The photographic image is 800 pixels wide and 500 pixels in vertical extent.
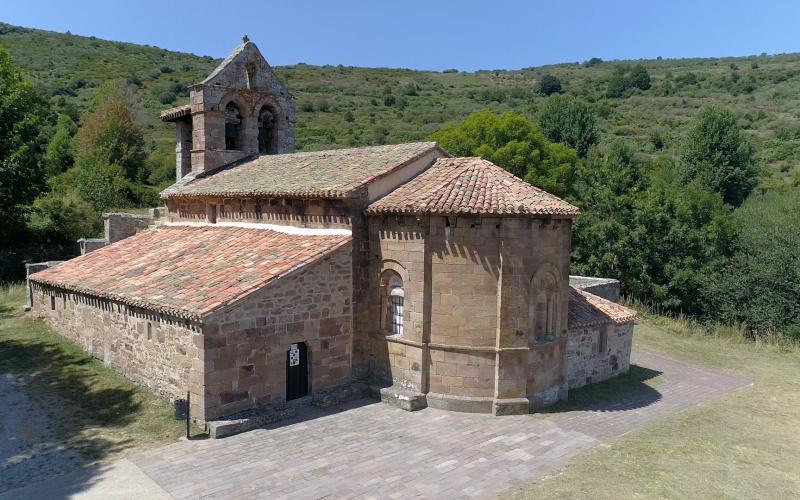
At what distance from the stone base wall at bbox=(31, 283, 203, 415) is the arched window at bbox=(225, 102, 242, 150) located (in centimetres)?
721

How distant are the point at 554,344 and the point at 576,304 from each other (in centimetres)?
255

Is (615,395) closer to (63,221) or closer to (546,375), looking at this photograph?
(546,375)

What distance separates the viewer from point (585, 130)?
45.2m

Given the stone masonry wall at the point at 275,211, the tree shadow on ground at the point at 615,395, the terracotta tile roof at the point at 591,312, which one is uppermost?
the stone masonry wall at the point at 275,211

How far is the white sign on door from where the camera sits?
1248 cm

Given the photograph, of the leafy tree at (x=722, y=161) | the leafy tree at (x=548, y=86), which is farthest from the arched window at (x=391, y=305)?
the leafy tree at (x=548, y=86)

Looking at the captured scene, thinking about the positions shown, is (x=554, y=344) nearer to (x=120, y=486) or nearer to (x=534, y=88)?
(x=120, y=486)

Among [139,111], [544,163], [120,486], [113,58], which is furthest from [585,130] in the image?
[113,58]

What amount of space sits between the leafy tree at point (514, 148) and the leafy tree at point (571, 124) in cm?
1430

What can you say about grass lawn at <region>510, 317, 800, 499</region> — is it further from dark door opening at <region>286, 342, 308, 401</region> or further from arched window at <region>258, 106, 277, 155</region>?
arched window at <region>258, 106, 277, 155</region>

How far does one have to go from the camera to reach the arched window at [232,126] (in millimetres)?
19297

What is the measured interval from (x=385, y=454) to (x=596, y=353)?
7.47 metres

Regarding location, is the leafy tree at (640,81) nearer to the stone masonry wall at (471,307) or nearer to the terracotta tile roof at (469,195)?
the terracotta tile roof at (469,195)

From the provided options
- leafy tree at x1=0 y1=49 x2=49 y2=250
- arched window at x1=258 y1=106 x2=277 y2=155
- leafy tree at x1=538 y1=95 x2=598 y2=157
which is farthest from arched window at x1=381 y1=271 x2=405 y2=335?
leafy tree at x1=538 y1=95 x2=598 y2=157
